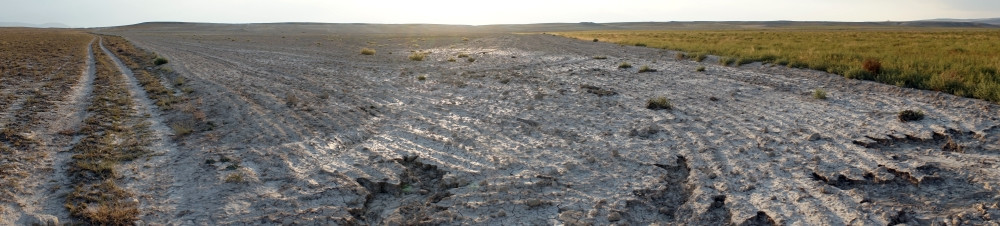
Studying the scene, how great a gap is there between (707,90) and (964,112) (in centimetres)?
381

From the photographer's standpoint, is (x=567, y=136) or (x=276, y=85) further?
(x=276, y=85)

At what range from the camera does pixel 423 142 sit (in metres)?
7.18

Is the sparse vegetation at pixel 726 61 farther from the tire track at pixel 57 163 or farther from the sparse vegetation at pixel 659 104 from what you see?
the tire track at pixel 57 163

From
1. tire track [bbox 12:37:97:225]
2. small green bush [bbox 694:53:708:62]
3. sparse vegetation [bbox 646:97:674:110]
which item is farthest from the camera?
small green bush [bbox 694:53:708:62]

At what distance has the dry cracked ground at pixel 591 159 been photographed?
4668 mm

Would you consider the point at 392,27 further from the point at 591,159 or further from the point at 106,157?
the point at 591,159

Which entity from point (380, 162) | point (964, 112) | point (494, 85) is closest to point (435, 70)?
point (494, 85)

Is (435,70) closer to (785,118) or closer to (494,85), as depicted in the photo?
(494,85)

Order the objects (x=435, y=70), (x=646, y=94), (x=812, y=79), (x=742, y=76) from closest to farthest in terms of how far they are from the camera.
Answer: (x=646, y=94), (x=812, y=79), (x=742, y=76), (x=435, y=70)

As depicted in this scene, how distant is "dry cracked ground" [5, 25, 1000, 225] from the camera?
467 centimetres

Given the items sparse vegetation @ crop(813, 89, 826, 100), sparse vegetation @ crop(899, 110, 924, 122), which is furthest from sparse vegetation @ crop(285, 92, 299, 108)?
sparse vegetation @ crop(899, 110, 924, 122)

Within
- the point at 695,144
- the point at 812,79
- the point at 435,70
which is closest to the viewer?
the point at 695,144

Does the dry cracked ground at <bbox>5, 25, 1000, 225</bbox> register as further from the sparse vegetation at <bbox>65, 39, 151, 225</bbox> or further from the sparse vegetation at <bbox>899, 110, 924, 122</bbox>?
the sparse vegetation at <bbox>65, 39, 151, 225</bbox>

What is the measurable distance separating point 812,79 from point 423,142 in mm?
7842
